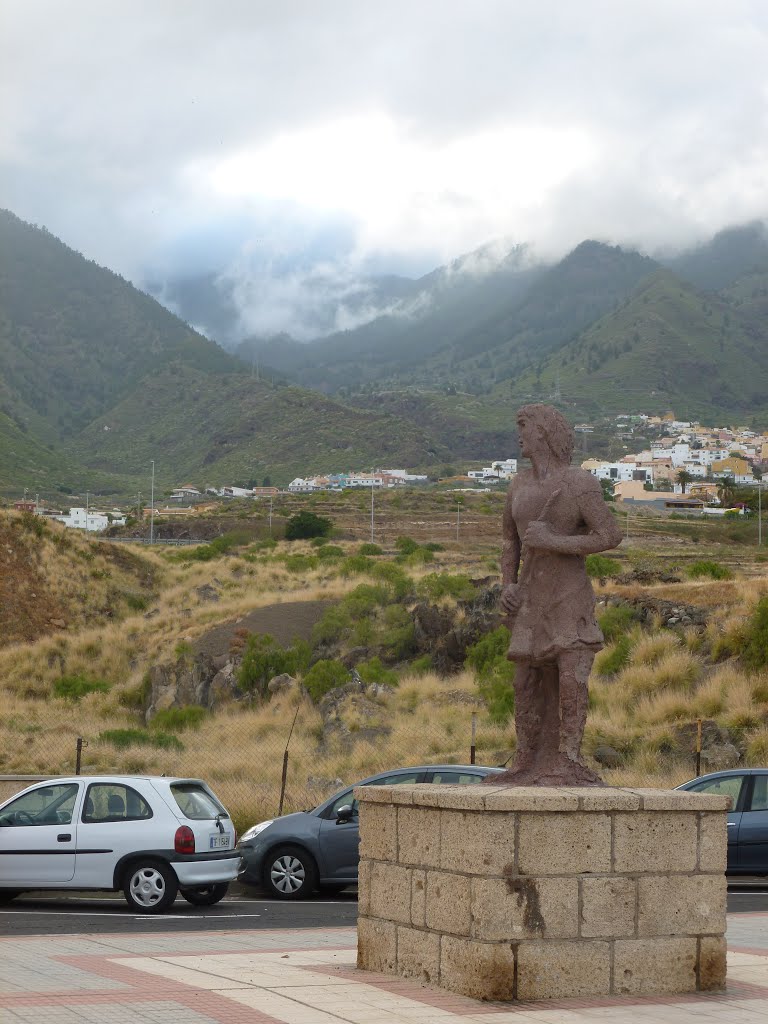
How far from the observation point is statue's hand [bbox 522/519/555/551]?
32.4 ft

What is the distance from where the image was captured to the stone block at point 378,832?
9.50 metres

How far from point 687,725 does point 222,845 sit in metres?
11.2

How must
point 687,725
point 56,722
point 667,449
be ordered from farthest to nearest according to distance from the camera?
point 667,449
point 56,722
point 687,725

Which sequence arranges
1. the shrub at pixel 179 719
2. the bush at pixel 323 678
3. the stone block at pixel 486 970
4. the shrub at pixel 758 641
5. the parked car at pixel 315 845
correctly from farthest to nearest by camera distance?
the shrub at pixel 179 719, the bush at pixel 323 678, the shrub at pixel 758 641, the parked car at pixel 315 845, the stone block at pixel 486 970

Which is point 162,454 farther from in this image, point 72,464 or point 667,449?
point 667,449

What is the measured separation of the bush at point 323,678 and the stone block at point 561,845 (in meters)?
22.3

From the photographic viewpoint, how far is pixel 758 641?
26.6 meters

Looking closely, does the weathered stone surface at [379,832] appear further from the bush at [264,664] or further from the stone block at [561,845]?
the bush at [264,664]

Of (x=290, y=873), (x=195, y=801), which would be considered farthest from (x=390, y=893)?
(x=290, y=873)

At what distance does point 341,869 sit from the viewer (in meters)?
15.6

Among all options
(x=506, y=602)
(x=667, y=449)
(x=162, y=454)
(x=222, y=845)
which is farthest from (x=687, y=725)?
(x=667, y=449)

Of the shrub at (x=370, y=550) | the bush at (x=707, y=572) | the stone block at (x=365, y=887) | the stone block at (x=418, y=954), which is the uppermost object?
the shrub at (x=370, y=550)

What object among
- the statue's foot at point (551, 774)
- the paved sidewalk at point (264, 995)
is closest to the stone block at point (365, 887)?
the paved sidewalk at point (264, 995)

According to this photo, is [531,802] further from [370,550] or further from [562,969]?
[370,550]
